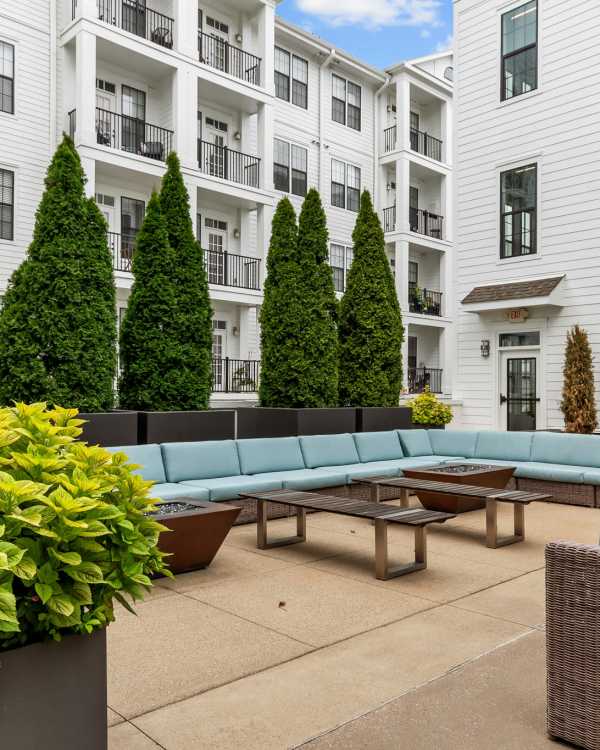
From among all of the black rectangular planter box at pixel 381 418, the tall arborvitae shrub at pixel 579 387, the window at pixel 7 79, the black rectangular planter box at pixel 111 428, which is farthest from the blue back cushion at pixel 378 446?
the window at pixel 7 79

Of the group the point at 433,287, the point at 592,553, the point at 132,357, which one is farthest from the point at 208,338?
the point at 433,287

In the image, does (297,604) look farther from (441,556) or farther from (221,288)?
(221,288)

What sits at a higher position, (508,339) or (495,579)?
(508,339)

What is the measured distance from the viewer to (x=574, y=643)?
287 cm

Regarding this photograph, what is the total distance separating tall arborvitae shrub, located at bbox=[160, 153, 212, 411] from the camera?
989cm

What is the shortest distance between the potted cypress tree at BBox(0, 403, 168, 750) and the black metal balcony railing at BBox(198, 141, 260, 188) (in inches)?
679

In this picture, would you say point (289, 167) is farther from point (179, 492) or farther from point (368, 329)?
point (179, 492)

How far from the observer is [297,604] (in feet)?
16.0

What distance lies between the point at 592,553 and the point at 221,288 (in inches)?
605

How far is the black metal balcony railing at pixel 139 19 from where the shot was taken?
16.7 meters

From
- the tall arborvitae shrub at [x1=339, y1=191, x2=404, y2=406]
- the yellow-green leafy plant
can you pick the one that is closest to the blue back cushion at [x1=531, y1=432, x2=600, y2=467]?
the tall arborvitae shrub at [x1=339, y1=191, x2=404, y2=406]

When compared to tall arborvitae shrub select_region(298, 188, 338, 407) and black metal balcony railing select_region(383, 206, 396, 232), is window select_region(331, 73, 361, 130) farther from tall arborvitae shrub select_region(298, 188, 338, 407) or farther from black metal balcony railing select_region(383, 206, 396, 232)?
tall arborvitae shrub select_region(298, 188, 338, 407)

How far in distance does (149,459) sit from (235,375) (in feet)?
36.2

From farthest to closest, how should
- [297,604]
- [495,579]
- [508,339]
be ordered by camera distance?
[508,339] → [495,579] → [297,604]
